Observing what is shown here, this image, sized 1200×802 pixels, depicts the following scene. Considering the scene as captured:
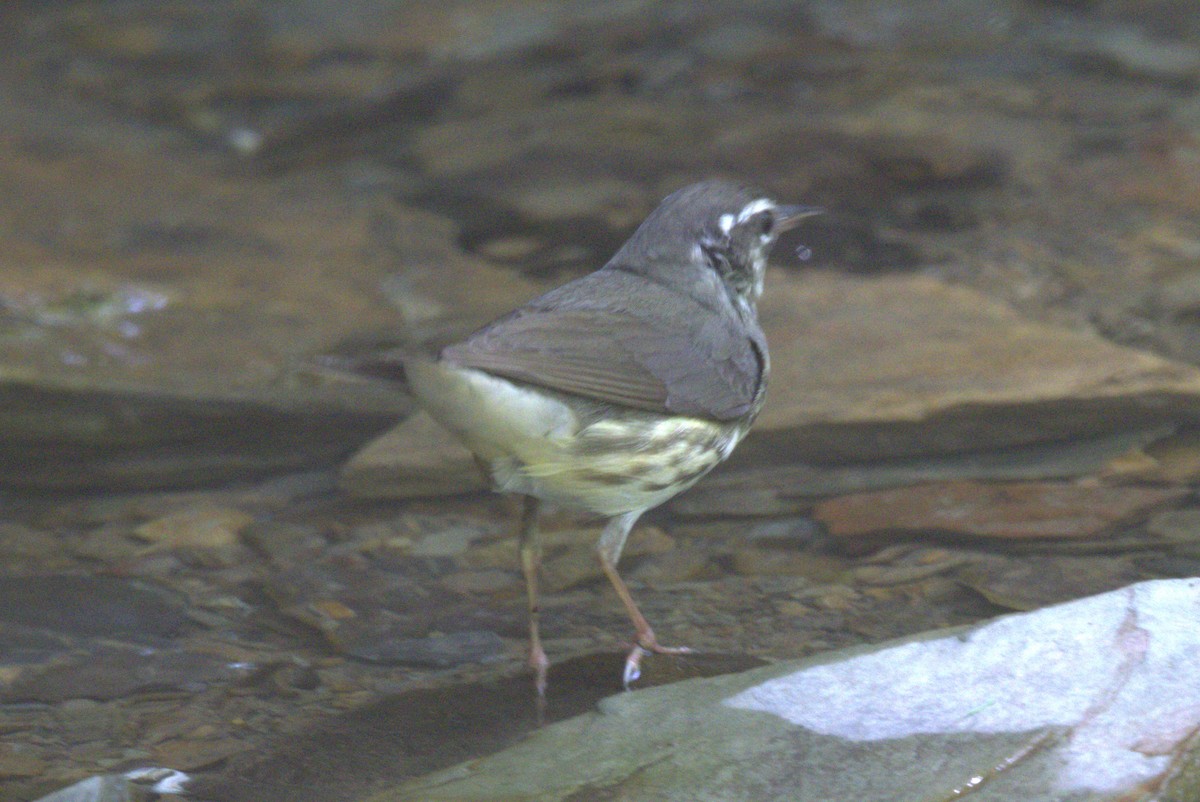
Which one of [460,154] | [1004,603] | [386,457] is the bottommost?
[1004,603]

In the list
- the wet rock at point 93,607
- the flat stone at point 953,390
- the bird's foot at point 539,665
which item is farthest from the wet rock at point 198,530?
the flat stone at point 953,390

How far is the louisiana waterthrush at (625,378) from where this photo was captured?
4.16 meters

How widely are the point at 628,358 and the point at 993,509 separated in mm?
1563

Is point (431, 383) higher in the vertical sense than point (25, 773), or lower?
higher

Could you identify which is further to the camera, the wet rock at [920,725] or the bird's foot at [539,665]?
the bird's foot at [539,665]

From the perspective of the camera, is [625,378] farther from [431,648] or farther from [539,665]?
[431,648]

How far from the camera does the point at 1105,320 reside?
6781 mm

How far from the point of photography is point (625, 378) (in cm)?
443

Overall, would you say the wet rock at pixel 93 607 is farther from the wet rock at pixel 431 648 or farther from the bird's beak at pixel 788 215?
the bird's beak at pixel 788 215

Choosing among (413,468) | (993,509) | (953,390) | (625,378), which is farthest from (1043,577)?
(413,468)

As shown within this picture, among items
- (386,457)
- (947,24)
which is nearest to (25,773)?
(386,457)

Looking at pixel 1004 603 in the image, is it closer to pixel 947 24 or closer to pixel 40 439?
pixel 40 439

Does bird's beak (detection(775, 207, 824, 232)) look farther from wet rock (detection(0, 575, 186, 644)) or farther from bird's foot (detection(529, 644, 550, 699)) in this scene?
wet rock (detection(0, 575, 186, 644))

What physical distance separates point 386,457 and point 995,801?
10.0 feet
